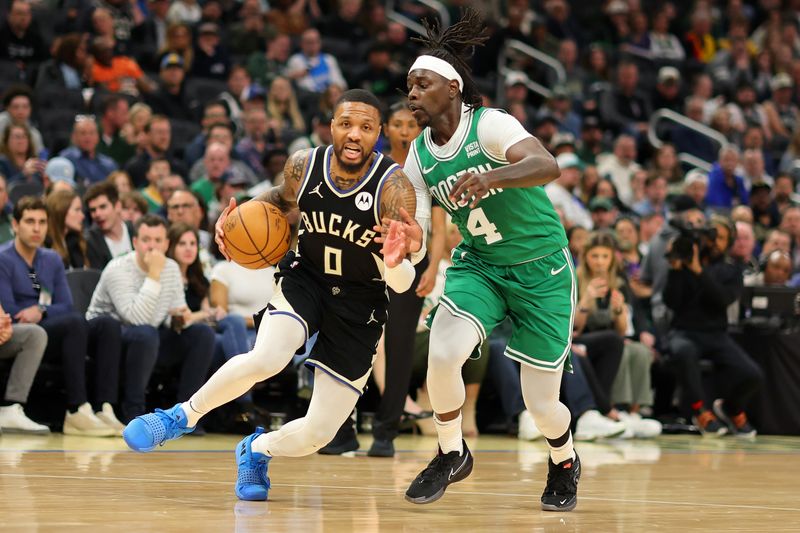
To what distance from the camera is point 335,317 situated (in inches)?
210

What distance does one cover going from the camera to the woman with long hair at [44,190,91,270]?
28.4 feet

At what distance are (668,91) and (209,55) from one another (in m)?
6.71

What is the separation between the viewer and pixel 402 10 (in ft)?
57.0

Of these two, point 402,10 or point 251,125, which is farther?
point 402,10

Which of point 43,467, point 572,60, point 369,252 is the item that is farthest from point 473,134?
point 572,60

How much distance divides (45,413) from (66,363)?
0.73 m

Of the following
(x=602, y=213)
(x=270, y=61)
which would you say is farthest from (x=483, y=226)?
(x=270, y=61)

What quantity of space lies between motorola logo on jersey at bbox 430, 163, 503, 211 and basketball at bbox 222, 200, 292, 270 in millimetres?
672

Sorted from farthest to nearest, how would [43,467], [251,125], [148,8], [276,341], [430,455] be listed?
[148,8] → [251,125] → [430,455] → [43,467] → [276,341]

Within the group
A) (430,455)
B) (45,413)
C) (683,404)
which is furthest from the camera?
(683,404)

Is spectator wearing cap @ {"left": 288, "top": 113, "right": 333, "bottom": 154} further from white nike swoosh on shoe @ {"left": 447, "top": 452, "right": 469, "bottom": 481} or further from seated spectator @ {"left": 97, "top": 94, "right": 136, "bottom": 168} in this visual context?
white nike swoosh on shoe @ {"left": 447, "top": 452, "right": 469, "bottom": 481}

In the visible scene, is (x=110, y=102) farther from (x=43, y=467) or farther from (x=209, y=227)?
(x=43, y=467)

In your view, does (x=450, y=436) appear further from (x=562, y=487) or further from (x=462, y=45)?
(x=462, y=45)

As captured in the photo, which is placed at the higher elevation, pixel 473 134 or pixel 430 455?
pixel 473 134
